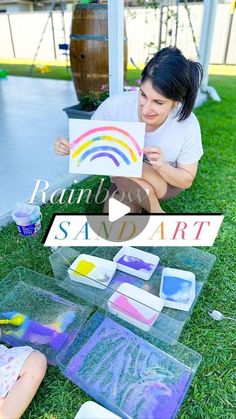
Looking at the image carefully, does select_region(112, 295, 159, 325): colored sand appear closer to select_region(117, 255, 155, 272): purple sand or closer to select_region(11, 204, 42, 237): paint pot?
select_region(117, 255, 155, 272): purple sand

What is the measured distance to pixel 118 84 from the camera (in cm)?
172

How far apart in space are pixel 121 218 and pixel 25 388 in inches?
29.7

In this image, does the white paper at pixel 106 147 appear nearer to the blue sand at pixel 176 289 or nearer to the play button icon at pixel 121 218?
the play button icon at pixel 121 218

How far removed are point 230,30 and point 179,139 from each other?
624 cm

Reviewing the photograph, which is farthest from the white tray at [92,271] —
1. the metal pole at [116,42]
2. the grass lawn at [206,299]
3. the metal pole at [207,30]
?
the metal pole at [207,30]

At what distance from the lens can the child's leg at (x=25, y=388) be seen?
72 centimetres

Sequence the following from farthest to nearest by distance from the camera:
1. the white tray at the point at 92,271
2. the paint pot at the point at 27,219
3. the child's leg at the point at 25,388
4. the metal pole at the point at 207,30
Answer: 1. the metal pole at the point at 207,30
2. the paint pot at the point at 27,219
3. the white tray at the point at 92,271
4. the child's leg at the point at 25,388

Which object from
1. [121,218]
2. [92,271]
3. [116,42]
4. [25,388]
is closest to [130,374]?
[25,388]

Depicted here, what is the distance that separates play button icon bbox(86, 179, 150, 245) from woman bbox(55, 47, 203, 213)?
0.02 m

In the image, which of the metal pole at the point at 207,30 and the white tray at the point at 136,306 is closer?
the white tray at the point at 136,306

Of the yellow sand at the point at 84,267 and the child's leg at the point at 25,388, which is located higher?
the child's leg at the point at 25,388

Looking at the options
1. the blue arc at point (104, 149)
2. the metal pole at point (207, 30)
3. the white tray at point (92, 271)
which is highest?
the metal pole at point (207, 30)

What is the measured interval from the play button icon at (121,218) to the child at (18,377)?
0.58 metres

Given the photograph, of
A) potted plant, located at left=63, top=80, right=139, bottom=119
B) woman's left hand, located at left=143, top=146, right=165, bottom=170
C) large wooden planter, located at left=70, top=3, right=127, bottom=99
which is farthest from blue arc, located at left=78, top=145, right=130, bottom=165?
large wooden planter, located at left=70, top=3, right=127, bottom=99
